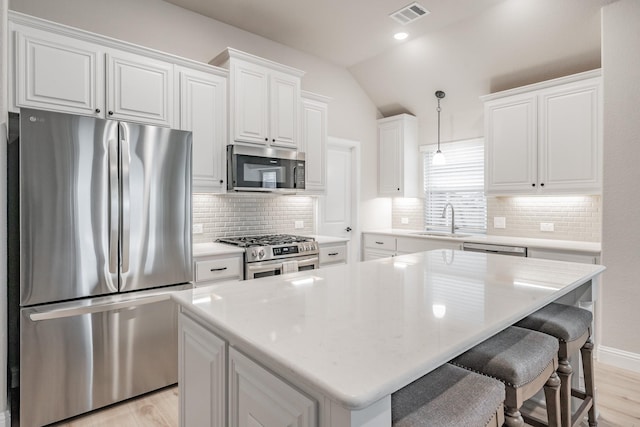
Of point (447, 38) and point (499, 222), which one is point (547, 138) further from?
point (447, 38)

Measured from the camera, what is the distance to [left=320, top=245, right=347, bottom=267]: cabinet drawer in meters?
3.73

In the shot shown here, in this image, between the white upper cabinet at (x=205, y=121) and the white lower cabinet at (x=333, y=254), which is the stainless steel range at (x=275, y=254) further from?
the white upper cabinet at (x=205, y=121)

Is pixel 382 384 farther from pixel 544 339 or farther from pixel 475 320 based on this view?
pixel 544 339

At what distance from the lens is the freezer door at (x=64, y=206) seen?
2002 millimetres

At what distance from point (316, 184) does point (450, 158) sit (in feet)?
6.33

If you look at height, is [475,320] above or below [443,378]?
above

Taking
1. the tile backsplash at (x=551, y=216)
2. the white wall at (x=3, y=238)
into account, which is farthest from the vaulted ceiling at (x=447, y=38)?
the white wall at (x=3, y=238)

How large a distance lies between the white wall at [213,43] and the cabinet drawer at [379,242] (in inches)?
8.7

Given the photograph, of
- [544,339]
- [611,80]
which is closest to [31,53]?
[544,339]

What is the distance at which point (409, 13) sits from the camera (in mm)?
3422

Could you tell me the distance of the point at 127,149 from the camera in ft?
7.59

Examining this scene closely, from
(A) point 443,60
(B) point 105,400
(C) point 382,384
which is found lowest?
(B) point 105,400

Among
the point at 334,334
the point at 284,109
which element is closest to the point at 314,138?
the point at 284,109

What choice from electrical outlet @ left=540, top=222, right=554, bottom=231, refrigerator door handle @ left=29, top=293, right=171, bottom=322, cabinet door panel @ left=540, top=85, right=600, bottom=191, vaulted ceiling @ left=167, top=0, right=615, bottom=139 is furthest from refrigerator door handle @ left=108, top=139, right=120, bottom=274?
electrical outlet @ left=540, top=222, right=554, bottom=231
